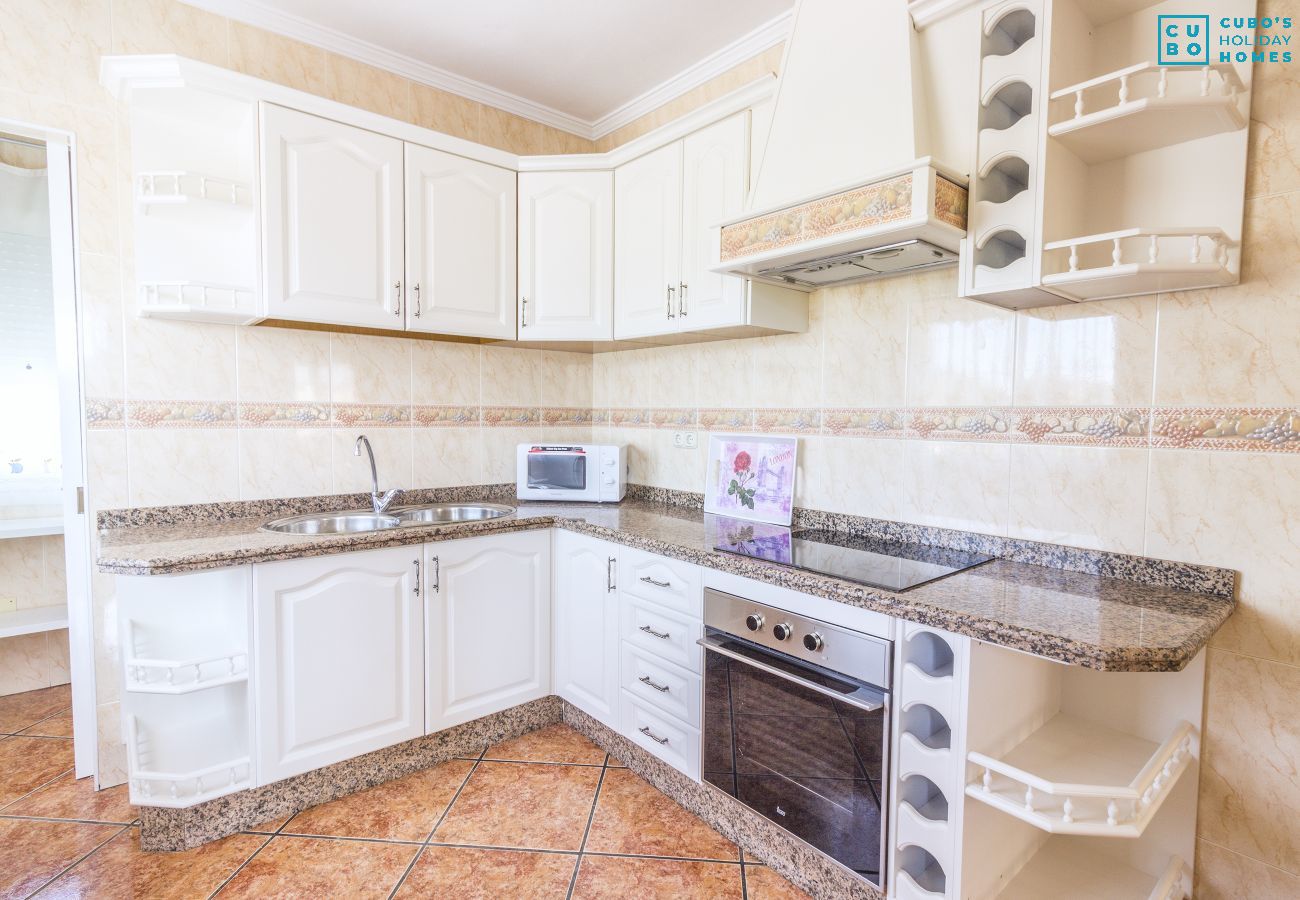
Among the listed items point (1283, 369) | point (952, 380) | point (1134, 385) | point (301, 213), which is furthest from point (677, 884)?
point (301, 213)

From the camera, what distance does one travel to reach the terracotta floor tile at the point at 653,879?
5.38 feet

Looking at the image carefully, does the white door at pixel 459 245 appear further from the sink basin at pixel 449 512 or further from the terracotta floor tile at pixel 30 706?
the terracotta floor tile at pixel 30 706

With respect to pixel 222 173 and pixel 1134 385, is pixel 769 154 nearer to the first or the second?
pixel 1134 385

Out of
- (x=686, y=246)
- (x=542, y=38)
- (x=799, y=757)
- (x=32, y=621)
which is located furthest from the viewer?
(x=32, y=621)

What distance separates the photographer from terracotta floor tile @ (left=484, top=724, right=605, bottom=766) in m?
2.30

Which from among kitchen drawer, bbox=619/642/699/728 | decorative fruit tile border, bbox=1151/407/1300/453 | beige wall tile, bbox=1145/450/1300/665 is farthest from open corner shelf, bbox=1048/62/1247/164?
kitchen drawer, bbox=619/642/699/728

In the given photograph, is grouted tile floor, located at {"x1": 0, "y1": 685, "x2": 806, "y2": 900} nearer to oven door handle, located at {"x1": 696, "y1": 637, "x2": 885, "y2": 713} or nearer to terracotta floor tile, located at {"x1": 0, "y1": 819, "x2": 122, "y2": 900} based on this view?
terracotta floor tile, located at {"x1": 0, "y1": 819, "x2": 122, "y2": 900}

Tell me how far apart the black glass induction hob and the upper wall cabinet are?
0.72 m

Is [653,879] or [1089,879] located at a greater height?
[1089,879]

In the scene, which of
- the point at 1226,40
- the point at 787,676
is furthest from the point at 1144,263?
the point at 787,676

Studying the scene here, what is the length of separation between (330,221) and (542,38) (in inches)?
42.6

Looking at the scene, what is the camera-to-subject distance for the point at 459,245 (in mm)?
2461

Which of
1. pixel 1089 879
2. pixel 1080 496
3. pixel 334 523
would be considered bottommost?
pixel 1089 879

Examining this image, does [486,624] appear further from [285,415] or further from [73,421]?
[73,421]
